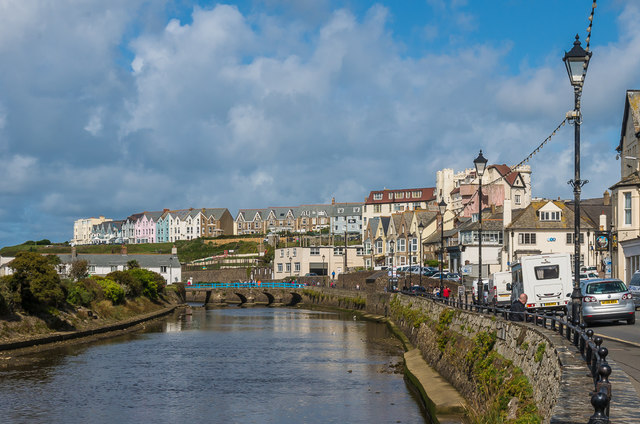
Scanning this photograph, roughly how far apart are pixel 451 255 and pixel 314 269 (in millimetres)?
48851

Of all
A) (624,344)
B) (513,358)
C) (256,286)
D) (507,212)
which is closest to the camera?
(513,358)

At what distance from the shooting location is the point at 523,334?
1998cm

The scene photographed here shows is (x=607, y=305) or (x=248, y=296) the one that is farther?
(x=248, y=296)

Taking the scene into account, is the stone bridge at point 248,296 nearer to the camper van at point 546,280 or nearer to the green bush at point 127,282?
the green bush at point 127,282

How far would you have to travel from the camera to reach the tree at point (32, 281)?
50.4m

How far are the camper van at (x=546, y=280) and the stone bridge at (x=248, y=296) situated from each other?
8518cm

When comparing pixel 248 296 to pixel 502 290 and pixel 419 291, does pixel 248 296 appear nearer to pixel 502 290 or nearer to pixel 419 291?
pixel 419 291

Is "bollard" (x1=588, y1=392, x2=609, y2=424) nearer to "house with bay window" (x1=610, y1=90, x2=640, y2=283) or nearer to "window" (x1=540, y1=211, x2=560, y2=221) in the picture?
"house with bay window" (x1=610, y1=90, x2=640, y2=283)

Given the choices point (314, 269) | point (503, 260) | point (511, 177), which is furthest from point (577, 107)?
point (314, 269)

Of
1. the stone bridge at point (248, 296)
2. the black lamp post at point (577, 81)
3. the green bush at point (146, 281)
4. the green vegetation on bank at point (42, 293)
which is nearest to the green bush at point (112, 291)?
the green vegetation on bank at point (42, 293)

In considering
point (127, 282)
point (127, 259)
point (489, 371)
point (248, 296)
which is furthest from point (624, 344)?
point (127, 259)

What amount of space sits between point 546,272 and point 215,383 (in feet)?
57.9

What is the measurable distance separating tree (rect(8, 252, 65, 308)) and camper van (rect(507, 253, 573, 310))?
32.9 meters

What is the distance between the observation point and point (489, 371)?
886 inches
